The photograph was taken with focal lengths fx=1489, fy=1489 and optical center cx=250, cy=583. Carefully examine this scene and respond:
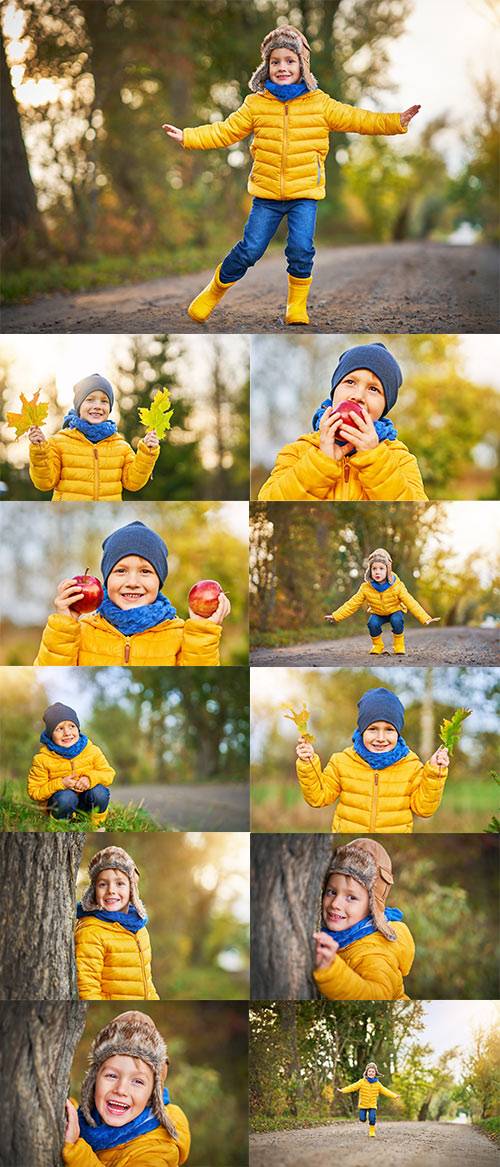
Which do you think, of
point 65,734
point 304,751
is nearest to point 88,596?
point 65,734

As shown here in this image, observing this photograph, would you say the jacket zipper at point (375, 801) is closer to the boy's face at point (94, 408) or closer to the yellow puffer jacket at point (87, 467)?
the yellow puffer jacket at point (87, 467)

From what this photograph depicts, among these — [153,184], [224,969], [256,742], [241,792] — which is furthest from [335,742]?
[153,184]

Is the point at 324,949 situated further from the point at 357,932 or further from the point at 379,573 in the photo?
the point at 379,573

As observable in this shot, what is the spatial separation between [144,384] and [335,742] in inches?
86.1

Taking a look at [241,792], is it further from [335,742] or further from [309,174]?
[309,174]

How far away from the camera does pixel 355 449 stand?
520cm

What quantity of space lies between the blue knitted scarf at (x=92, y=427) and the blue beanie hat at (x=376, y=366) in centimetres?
81

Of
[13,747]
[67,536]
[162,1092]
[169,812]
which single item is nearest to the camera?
[162,1092]

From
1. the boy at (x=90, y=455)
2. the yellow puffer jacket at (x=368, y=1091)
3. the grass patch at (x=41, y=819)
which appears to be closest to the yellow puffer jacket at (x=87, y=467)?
the boy at (x=90, y=455)

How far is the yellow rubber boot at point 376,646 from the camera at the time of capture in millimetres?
5348

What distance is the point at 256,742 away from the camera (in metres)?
6.25

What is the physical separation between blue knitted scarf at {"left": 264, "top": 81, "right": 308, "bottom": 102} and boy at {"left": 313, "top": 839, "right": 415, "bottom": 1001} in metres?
2.63

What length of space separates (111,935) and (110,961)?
0.11 m

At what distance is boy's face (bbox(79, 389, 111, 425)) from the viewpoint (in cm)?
527
